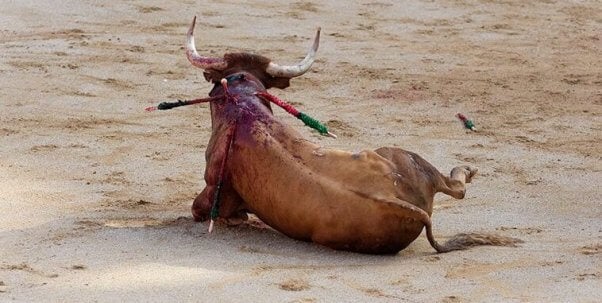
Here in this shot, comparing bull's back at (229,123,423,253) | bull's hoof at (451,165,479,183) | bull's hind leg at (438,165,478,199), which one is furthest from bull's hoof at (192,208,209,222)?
bull's hoof at (451,165,479,183)

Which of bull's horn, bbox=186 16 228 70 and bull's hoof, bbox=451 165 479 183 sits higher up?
bull's horn, bbox=186 16 228 70

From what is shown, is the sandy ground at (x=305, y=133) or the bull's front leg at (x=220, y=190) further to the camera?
the bull's front leg at (x=220, y=190)

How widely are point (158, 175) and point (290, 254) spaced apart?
5.85ft

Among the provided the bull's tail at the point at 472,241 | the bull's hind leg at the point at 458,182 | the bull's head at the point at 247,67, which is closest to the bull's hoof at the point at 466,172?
the bull's hind leg at the point at 458,182

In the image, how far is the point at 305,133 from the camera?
30.8ft

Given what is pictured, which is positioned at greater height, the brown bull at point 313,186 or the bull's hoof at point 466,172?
the brown bull at point 313,186

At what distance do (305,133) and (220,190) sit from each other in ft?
7.47

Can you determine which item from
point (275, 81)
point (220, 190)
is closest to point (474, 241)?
point (220, 190)

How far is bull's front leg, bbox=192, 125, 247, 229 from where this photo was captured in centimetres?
713

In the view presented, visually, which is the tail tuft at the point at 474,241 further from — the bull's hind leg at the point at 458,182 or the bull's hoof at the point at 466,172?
the bull's hoof at the point at 466,172

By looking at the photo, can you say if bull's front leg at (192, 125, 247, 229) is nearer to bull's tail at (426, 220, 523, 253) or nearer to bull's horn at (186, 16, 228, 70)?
bull's horn at (186, 16, 228, 70)

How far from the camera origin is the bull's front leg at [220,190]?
7.13 meters

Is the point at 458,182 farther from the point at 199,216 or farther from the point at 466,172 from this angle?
the point at 199,216

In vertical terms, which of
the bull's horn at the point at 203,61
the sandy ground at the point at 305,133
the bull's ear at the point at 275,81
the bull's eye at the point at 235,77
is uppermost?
the bull's horn at the point at 203,61
